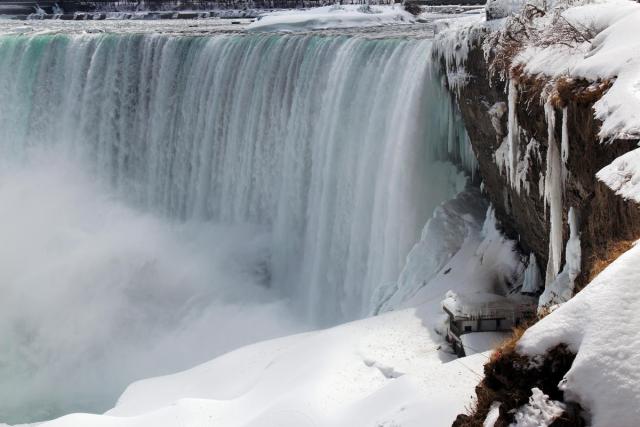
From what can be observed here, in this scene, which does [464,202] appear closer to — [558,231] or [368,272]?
[368,272]

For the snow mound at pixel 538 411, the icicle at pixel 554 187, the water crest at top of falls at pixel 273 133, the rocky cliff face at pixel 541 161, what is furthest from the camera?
the water crest at top of falls at pixel 273 133

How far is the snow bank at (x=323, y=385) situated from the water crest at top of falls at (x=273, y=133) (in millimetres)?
3417

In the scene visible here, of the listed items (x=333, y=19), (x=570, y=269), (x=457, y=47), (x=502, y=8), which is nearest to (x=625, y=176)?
(x=570, y=269)

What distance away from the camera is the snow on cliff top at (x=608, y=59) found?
250 inches

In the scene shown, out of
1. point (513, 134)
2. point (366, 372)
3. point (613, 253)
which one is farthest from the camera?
point (366, 372)

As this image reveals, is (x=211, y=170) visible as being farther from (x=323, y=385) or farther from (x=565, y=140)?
(x=565, y=140)

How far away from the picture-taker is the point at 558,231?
308 inches

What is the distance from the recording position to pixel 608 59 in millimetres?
7199

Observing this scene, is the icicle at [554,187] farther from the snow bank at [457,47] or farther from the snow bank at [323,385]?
the snow bank at [457,47]

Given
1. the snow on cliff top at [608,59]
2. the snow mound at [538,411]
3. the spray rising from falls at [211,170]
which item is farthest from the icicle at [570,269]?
the spray rising from falls at [211,170]

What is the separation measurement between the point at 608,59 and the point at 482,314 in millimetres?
4466

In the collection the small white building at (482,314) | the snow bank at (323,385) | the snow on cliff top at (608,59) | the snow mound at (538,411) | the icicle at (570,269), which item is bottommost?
the snow bank at (323,385)

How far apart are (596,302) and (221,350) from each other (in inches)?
474

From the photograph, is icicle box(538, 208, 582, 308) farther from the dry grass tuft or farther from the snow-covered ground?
the dry grass tuft
